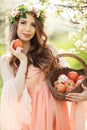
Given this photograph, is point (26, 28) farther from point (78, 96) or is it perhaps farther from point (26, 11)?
point (78, 96)

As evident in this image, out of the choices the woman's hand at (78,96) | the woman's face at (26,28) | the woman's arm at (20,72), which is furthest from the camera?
the woman's face at (26,28)

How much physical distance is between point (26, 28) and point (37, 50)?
0.79 feet

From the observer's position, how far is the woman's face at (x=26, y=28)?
146 inches

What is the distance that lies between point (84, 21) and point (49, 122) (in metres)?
1.17

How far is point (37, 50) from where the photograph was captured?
3832 mm

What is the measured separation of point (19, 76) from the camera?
358 centimetres

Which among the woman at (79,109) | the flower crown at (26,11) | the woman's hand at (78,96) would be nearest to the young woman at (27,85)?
the flower crown at (26,11)

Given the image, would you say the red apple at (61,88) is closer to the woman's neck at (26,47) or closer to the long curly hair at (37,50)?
the long curly hair at (37,50)

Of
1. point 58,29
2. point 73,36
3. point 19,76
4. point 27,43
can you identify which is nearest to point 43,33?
point 27,43

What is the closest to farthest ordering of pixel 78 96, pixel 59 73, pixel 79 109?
pixel 78 96, pixel 79 109, pixel 59 73

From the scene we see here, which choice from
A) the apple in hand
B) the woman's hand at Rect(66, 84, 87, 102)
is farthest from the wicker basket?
the apple in hand

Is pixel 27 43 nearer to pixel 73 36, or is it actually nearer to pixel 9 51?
pixel 9 51

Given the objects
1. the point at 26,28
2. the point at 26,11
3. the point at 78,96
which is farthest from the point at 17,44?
the point at 78,96

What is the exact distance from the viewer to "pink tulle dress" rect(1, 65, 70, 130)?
364 centimetres
